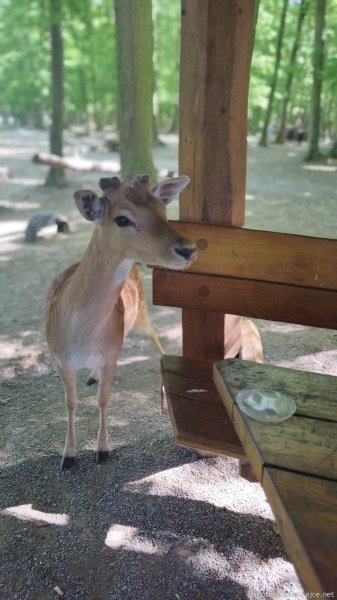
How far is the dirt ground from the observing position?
2.18m

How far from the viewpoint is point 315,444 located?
4.89ft

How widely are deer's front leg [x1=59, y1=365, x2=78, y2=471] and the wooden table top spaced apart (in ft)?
4.32

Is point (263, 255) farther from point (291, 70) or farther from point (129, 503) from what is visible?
point (291, 70)

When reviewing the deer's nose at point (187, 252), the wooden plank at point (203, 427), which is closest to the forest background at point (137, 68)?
the deer's nose at point (187, 252)

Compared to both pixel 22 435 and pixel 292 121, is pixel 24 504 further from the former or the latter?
pixel 292 121

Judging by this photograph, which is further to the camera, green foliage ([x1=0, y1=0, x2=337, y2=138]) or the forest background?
green foliage ([x1=0, y1=0, x2=337, y2=138])

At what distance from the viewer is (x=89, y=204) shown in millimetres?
2463

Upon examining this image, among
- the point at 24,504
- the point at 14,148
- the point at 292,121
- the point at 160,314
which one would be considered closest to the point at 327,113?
the point at 292,121

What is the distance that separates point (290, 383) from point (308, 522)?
66cm

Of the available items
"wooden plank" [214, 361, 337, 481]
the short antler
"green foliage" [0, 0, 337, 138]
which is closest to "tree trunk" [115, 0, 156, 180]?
the short antler

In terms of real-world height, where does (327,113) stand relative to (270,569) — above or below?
above

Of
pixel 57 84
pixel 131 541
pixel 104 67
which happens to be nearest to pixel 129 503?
pixel 131 541

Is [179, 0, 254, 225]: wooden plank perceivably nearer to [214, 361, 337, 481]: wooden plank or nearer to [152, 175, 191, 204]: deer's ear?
[152, 175, 191, 204]: deer's ear

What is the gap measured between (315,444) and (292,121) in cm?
3300
